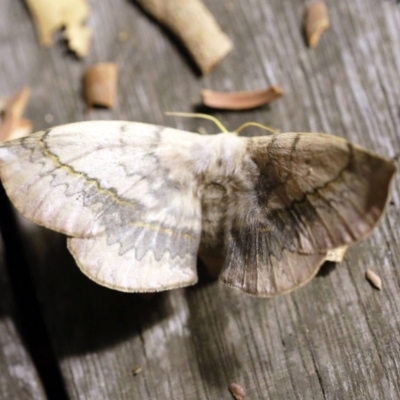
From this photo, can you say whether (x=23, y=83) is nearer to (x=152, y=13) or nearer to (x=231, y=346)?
(x=152, y=13)

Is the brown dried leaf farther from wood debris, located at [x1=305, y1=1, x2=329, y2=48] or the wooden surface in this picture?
wood debris, located at [x1=305, y1=1, x2=329, y2=48]

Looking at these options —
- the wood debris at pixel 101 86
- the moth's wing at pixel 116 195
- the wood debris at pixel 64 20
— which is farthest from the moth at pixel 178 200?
the wood debris at pixel 64 20

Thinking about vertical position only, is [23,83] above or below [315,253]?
above

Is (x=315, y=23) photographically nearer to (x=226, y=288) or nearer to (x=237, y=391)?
(x=226, y=288)

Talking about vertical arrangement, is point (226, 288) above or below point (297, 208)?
below

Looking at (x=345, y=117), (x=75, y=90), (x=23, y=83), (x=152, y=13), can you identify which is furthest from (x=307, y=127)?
(x=23, y=83)

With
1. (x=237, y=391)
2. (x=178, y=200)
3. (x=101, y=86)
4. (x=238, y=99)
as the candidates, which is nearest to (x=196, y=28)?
(x=238, y=99)
